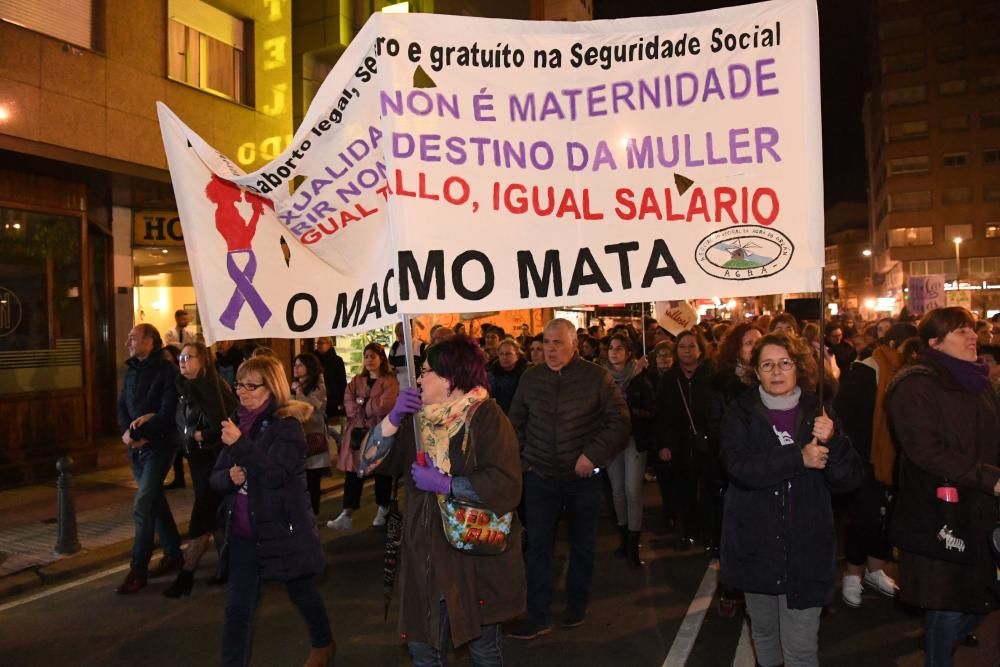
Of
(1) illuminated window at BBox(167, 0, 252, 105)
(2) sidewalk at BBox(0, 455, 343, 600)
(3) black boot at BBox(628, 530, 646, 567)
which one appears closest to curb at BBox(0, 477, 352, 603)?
(2) sidewalk at BBox(0, 455, 343, 600)

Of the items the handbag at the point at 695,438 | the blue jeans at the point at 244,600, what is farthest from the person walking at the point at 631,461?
the blue jeans at the point at 244,600

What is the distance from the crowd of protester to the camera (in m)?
3.55

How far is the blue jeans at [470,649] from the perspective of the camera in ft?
11.6

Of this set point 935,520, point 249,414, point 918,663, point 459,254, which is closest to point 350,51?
point 459,254

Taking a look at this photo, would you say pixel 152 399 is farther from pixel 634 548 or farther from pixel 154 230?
pixel 154 230

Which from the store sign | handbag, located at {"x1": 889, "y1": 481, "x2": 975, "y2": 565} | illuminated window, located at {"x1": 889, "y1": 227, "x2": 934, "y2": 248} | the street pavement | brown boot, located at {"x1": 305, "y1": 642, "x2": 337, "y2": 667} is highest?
illuminated window, located at {"x1": 889, "y1": 227, "x2": 934, "y2": 248}

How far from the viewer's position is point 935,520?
3.86 meters

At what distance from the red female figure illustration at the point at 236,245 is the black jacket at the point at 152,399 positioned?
9.51ft

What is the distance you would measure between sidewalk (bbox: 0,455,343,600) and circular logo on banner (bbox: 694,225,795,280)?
619 centimetres

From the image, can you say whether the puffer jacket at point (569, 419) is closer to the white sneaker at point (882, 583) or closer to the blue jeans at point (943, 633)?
the blue jeans at point (943, 633)

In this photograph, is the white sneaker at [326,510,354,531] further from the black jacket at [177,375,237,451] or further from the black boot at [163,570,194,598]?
the black jacket at [177,375,237,451]

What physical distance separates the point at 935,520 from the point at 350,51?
3615mm

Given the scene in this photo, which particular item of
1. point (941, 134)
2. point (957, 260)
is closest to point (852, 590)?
point (957, 260)

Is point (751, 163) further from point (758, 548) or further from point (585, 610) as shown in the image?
point (585, 610)
